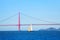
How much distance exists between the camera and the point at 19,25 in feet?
33.5

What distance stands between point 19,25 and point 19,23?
152 mm

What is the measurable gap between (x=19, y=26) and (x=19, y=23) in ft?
1.10

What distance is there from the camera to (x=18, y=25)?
10.2 meters

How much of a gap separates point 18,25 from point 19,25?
0.06 metres

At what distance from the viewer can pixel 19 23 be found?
1032 cm

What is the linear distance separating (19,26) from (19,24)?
0.27m

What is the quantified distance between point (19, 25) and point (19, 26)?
0.63 ft

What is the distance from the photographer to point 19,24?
33.7ft

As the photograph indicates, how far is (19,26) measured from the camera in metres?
10.0

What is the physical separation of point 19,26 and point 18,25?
22 cm

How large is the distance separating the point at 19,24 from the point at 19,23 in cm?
7
